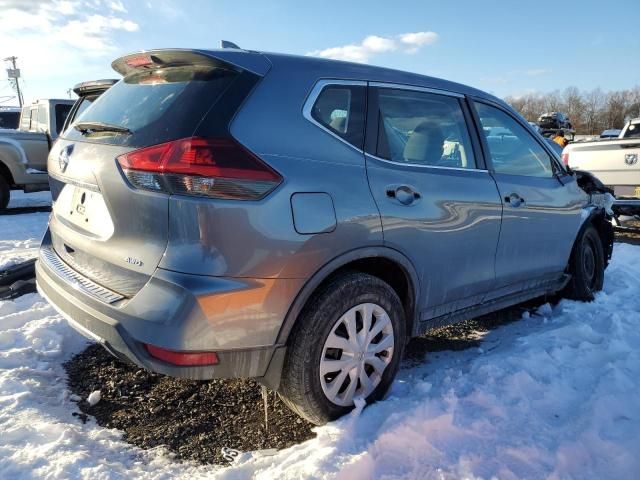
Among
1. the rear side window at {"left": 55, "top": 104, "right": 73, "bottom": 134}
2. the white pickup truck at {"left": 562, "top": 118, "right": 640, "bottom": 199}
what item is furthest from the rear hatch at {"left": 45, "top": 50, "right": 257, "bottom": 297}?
the rear side window at {"left": 55, "top": 104, "right": 73, "bottom": 134}

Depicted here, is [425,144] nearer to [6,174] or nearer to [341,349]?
[341,349]

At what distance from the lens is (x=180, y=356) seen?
7.13ft

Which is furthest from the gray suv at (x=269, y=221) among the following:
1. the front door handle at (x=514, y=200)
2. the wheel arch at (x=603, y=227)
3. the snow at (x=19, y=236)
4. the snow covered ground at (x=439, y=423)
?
the snow at (x=19, y=236)

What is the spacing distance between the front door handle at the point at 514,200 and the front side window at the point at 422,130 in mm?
359

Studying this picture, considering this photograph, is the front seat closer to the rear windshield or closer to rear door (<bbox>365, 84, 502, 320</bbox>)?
rear door (<bbox>365, 84, 502, 320</bbox>)

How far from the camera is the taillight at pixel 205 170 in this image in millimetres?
2121

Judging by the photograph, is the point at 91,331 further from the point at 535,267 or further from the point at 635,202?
the point at 635,202

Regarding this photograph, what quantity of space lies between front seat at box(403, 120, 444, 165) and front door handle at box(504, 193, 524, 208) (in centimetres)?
64

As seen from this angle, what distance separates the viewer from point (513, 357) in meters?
3.34

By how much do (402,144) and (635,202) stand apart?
583 cm

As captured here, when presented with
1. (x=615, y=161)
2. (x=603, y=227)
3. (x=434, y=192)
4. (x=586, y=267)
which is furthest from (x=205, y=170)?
(x=615, y=161)

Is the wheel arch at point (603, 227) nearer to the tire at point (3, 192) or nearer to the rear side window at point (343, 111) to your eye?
the rear side window at point (343, 111)

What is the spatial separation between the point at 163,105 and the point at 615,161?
7152 millimetres

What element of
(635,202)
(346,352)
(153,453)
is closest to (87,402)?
(153,453)
